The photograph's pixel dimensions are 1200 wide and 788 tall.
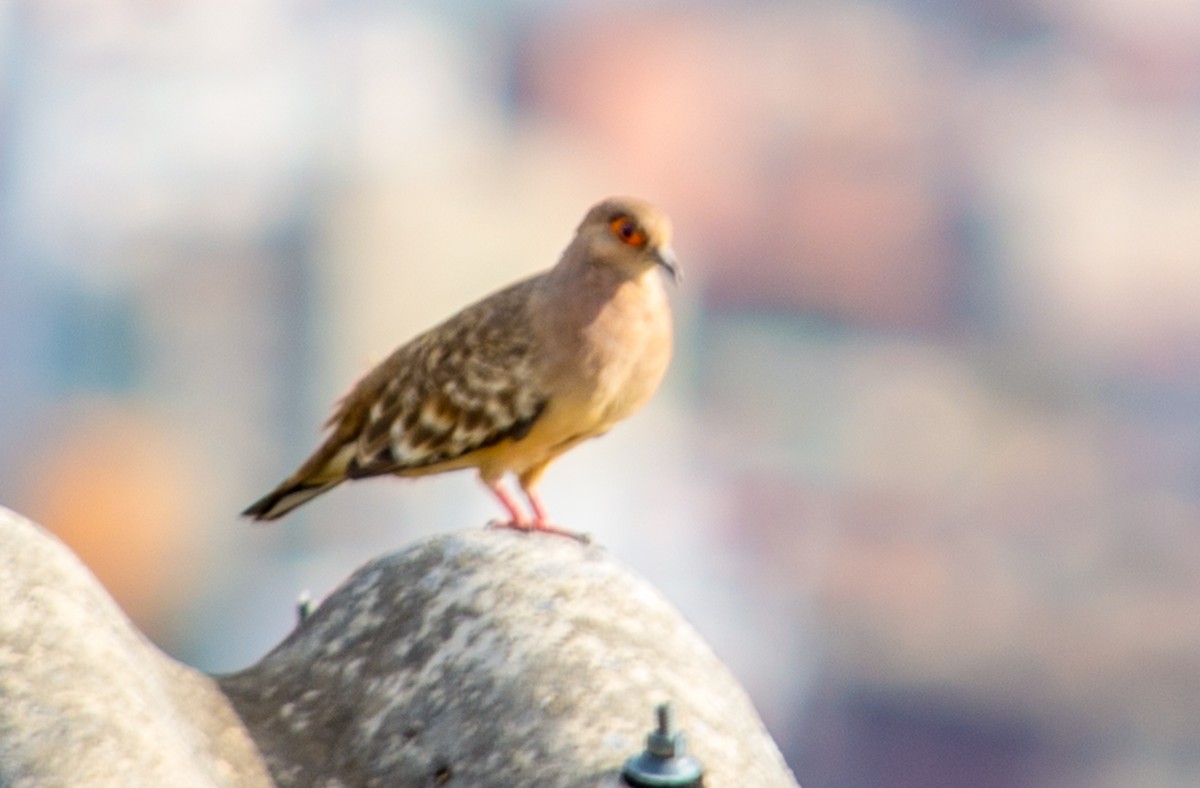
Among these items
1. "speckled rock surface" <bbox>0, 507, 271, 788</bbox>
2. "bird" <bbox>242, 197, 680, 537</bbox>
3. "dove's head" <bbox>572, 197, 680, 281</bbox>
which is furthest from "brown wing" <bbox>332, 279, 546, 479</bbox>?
"speckled rock surface" <bbox>0, 507, 271, 788</bbox>

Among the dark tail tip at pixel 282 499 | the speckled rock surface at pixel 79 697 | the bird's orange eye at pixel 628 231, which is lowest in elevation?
the dark tail tip at pixel 282 499

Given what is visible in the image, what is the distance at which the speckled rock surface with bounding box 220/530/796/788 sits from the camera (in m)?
3.50

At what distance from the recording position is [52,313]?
39531 mm

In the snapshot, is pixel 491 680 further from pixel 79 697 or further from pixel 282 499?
pixel 282 499

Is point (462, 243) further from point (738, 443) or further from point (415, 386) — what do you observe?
point (415, 386)

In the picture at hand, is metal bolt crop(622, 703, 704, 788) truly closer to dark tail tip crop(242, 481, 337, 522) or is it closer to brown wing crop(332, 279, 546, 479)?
brown wing crop(332, 279, 546, 479)

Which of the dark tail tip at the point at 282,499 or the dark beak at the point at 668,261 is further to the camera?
the dark tail tip at the point at 282,499

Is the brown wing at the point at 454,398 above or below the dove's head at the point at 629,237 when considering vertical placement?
below

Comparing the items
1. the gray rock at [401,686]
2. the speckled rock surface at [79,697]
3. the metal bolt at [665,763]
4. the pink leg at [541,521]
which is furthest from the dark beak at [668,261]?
the metal bolt at [665,763]

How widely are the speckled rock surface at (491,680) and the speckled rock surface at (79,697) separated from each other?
0.74 ft

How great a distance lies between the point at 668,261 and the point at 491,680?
94.7 inches

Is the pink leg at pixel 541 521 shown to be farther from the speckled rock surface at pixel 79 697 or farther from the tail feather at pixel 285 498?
the speckled rock surface at pixel 79 697

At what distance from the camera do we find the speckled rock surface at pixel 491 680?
11.5 ft

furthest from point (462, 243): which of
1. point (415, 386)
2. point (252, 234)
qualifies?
point (415, 386)
